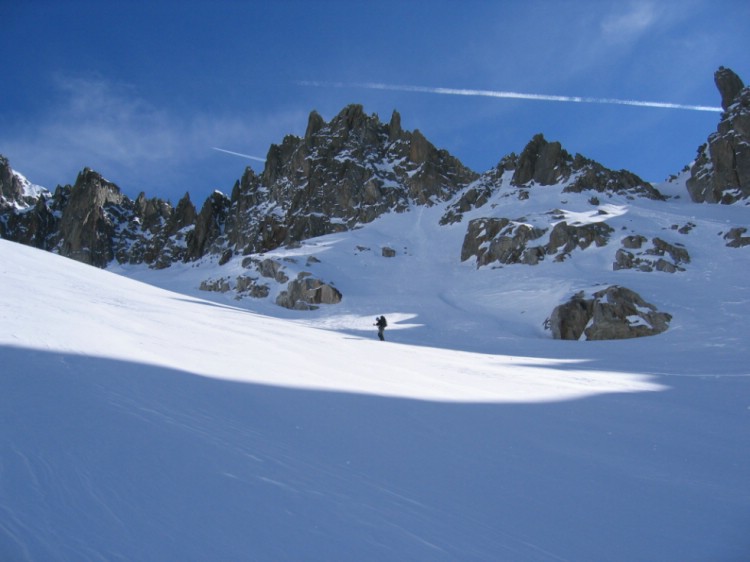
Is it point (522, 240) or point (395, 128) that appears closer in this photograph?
point (522, 240)

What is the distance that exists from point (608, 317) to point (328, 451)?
81.9 ft

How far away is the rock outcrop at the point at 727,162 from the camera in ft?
173

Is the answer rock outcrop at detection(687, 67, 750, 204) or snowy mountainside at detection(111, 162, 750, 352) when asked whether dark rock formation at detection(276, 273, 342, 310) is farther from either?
rock outcrop at detection(687, 67, 750, 204)

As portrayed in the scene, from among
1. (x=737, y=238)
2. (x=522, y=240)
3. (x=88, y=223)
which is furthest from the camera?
(x=88, y=223)

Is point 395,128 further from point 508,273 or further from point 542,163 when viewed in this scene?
point 508,273

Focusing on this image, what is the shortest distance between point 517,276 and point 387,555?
39.2 metres

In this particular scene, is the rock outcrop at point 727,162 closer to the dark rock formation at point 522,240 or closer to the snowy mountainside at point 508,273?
the snowy mountainside at point 508,273

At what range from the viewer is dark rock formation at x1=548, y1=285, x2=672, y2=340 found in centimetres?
2386

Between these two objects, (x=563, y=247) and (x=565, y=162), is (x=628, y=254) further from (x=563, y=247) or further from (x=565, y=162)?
(x=565, y=162)

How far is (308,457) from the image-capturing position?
4.01 meters

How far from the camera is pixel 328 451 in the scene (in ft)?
13.9

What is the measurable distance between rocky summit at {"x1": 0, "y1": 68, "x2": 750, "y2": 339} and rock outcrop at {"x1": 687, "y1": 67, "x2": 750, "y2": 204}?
0.53 feet

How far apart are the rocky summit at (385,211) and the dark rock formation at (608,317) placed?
8 centimetres

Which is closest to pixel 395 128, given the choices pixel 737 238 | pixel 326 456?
pixel 737 238
